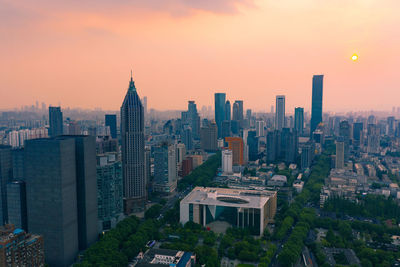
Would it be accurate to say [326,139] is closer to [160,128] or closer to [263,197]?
[160,128]

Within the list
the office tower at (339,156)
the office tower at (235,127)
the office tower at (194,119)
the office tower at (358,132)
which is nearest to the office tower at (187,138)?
the office tower at (194,119)

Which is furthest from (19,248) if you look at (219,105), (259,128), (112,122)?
(219,105)

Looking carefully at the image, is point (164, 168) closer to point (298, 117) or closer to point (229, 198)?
point (229, 198)

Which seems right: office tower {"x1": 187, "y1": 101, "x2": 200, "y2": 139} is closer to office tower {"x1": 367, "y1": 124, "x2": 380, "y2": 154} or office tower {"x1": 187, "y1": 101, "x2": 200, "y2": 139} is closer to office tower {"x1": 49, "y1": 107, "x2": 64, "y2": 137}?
office tower {"x1": 49, "y1": 107, "x2": 64, "y2": 137}

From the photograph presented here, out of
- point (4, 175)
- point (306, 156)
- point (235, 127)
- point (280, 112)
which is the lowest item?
point (306, 156)

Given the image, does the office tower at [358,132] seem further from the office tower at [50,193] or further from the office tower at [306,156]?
the office tower at [50,193]

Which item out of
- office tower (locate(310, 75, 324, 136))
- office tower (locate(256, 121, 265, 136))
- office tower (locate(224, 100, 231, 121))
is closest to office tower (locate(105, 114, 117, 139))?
office tower (locate(256, 121, 265, 136))
